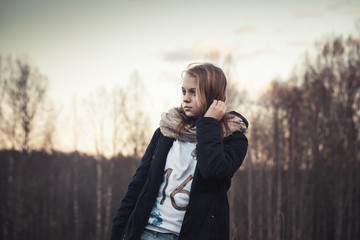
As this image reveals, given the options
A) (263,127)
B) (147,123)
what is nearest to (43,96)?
(147,123)

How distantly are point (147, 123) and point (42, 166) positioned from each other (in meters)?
9.56

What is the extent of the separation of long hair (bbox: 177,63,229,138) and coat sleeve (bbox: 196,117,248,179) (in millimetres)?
131

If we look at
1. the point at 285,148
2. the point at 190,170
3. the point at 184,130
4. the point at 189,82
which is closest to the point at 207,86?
the point at 189,82

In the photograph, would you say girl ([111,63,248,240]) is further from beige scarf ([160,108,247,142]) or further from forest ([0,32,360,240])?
forest ([0,32,360,240])

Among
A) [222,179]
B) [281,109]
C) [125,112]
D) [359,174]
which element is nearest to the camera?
[222,179]

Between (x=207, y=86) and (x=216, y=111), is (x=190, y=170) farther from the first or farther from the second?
(x=207, y=86)

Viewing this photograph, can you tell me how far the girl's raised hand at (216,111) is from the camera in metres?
2.04

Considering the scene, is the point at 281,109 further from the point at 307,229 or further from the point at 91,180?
the point at 91,180

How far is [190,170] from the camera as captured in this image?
205cm

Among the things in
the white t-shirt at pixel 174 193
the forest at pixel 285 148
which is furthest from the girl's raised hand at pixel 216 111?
the forest at pixel 285 148

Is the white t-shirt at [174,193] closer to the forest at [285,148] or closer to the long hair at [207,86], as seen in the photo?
the long hair at [207,86]

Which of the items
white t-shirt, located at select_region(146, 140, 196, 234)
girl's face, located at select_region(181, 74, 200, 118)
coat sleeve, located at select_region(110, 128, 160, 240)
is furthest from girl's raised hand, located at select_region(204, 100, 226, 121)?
coat sleeve, located at select_region(110, 128, 160, 240)

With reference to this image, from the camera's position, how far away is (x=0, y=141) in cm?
1959

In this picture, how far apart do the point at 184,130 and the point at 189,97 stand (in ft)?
0.78
